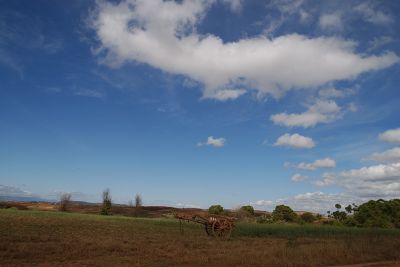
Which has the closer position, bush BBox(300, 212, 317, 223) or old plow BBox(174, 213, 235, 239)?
old plow BBox(174, 213, 235, 239)

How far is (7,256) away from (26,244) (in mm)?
3906

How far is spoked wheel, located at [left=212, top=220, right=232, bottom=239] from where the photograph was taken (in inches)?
1307

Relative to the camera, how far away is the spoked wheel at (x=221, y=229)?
3319 centimetres

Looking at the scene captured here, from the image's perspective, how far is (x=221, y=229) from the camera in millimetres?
33250

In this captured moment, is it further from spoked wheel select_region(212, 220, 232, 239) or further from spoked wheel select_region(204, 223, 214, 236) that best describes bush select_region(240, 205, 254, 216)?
spoked wheel select_region(212, 220, 232, 239)

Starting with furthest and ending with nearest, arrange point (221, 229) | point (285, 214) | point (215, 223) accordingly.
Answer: point (285, 214) < point (215, 223) < point (221, 229)

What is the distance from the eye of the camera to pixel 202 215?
3353cm

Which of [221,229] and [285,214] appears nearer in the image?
[221,229]

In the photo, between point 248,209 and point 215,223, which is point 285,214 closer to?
point 248,209

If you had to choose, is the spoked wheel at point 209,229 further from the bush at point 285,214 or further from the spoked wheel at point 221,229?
the bush at point 285,214

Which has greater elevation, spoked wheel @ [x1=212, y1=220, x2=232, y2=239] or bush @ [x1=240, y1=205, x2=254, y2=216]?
bush @ [x1=240, y1=205, x2=254, y2=216]

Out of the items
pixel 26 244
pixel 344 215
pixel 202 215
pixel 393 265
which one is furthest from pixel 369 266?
pixel 344 215

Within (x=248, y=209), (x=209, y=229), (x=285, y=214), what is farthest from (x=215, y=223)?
(x=285, y=214)

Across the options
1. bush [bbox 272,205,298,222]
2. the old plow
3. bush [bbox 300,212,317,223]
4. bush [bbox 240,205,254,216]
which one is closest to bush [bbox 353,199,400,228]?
bush [bbox 272,205,298,222]
